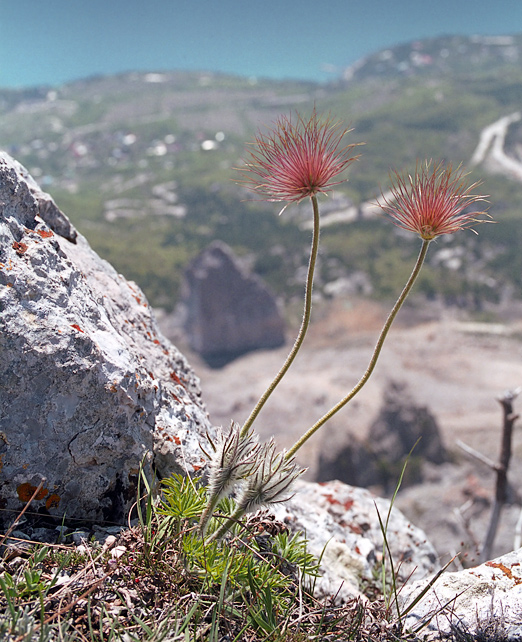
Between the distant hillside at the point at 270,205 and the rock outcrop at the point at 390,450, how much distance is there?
12.2 m

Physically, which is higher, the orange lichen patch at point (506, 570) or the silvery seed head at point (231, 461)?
the silvery seed head at point (231, 461)

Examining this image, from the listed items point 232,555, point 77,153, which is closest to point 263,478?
point 232,555

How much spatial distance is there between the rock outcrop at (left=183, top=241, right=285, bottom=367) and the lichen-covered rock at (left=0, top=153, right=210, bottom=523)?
61.3m

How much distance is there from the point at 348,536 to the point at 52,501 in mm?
2850

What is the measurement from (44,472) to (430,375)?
4716 cm

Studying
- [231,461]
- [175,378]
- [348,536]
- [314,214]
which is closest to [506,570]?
[348,536]

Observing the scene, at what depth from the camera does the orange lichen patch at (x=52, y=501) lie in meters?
3.12

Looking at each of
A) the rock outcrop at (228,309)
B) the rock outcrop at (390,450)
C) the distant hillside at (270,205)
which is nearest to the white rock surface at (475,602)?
the rock outcrop at (390,450)

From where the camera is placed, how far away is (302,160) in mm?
2820

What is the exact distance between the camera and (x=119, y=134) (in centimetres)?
16212

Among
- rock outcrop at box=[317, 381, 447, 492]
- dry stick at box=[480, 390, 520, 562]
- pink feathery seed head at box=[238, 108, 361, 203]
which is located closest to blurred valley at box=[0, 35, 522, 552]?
pink feathery seed head at box=[238, 108, 361, 203]

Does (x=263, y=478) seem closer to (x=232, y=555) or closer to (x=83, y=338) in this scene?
(x=232, y=555)

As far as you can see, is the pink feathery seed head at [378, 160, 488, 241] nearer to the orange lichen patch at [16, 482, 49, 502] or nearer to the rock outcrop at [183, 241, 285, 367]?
the orange lichen patch at [16, 482, 49, 502]

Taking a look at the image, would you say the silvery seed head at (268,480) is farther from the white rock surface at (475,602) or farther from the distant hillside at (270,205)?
the distant hillside at (270,205)
